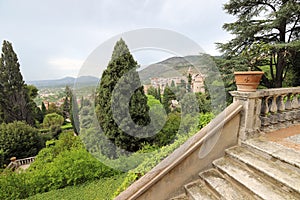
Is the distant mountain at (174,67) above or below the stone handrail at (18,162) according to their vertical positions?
above

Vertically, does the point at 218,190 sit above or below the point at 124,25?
below

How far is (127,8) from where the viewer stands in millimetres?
3014

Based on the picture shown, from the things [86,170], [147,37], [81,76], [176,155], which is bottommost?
[86,170]

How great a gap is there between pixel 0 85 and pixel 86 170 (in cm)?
1847

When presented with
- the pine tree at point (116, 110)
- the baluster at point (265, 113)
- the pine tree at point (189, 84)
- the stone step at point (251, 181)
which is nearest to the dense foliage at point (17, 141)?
the pine tree at point (116, 110)

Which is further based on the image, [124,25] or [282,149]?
[124,25]

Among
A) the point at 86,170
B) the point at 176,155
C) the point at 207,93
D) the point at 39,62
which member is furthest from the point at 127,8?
the point at 86,170

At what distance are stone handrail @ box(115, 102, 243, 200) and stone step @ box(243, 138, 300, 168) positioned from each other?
0.82ft

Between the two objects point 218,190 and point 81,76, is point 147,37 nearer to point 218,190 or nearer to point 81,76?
point 81,76

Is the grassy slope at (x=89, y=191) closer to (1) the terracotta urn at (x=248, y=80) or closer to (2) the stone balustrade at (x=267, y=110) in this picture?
(2) the stone balustrade at (x=267, y=110)

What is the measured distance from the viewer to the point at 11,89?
53.8 ft

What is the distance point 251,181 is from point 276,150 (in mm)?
542

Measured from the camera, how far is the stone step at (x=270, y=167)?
4.87 feet

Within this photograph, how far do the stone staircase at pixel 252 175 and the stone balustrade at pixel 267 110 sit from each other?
24 cm
